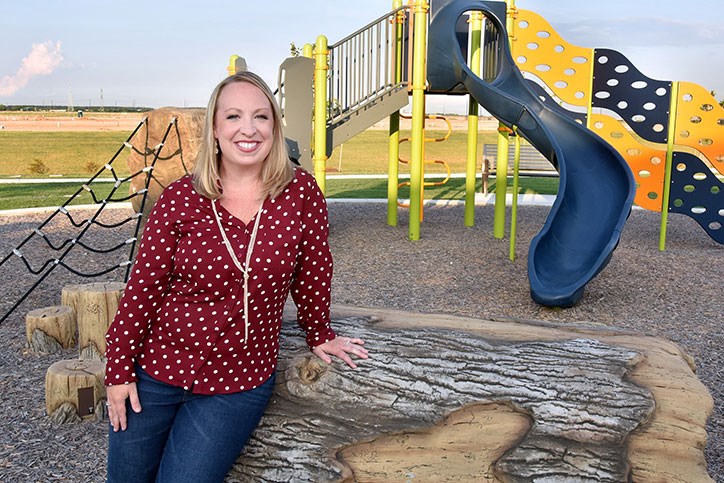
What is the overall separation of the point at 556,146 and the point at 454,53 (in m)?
2.75

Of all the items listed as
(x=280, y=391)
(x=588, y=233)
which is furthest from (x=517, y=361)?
(x=588, y=233)

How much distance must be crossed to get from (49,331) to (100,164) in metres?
20.7

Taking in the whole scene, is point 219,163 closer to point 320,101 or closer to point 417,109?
point 320,101

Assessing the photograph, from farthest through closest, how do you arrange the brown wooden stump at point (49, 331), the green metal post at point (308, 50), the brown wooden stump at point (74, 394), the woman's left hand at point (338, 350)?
the green metal post at point (308, 50), the brown wooden stump at point (49, 331), the brown wooden stump at point (74, 394), the woman's left hand at point (338, 350)

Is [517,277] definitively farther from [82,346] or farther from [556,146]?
[82,346]

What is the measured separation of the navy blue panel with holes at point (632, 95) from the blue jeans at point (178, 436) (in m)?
8.19

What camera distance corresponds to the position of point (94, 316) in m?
4.50

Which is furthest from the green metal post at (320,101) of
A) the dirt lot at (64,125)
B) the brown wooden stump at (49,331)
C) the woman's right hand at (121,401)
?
the dirt lot at (64,125)

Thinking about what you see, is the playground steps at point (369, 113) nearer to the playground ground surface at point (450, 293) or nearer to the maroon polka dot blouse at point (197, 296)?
the playground ground surface at point (450, 293)

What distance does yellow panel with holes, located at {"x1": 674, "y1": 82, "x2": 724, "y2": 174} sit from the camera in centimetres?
888

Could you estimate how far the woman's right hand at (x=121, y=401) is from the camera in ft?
6.99

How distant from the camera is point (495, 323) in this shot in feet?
9.38

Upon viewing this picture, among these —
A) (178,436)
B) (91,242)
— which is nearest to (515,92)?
(91,242)

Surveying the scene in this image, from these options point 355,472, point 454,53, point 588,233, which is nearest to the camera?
point 355,472
